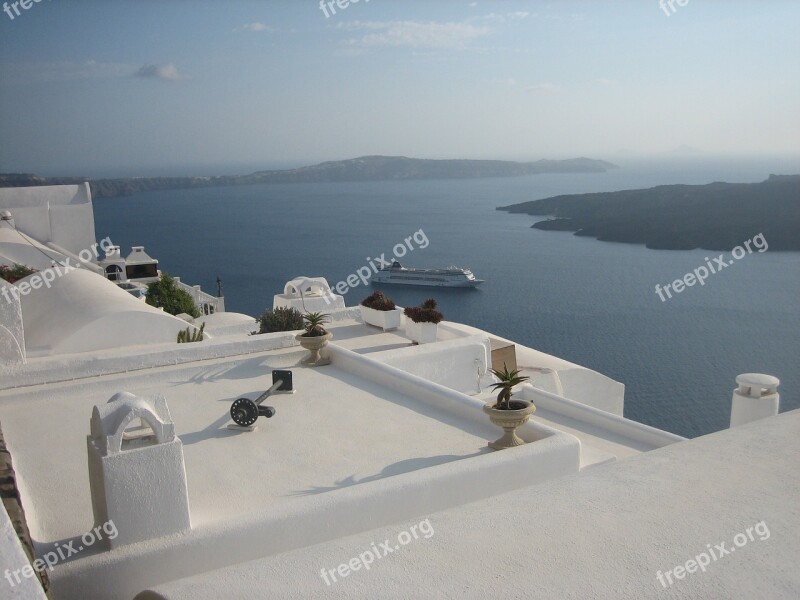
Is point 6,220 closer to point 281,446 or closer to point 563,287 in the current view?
point 281,446

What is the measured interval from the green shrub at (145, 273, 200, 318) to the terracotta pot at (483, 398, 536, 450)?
23520 millimetres

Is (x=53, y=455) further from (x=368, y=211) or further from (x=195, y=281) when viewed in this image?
(x=368, y=211)

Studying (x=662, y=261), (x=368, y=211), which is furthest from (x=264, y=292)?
(x=368, y=211)

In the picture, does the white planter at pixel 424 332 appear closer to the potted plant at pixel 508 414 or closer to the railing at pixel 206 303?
the potted plant at pixel 508 414

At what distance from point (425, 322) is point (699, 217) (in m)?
90.4

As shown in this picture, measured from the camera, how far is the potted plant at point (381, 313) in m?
13.5

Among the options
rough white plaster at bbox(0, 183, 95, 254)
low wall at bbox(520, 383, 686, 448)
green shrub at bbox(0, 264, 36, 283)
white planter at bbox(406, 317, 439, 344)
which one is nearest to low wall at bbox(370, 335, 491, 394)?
white planter at bbox(406, 317, 439, 344)

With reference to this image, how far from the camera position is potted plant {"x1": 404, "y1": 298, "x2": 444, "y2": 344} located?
12484 mm

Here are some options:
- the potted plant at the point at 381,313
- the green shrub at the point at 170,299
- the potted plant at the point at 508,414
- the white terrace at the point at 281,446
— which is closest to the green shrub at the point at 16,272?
the potted plant at the point at 381,313

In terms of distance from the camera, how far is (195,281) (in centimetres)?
7350

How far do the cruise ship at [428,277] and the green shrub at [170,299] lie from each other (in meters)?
44.5

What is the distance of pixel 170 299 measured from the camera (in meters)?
28.8

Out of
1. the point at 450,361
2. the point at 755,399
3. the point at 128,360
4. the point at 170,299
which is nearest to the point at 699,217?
the point at 170,299

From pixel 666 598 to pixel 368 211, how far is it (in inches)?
5617
